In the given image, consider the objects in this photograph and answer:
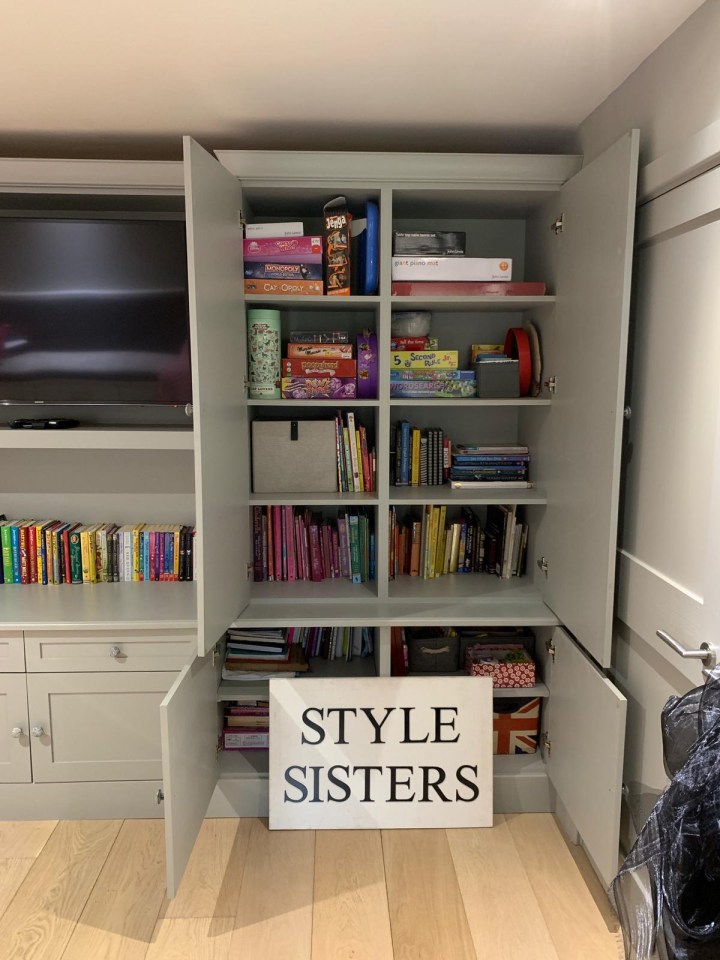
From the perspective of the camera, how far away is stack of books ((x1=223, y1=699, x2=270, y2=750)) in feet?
8.50

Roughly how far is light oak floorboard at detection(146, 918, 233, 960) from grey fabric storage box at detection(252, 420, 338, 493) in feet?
4.31

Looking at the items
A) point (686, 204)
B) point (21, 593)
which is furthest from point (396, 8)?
point (21, 593)

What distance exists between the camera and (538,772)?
2516mm

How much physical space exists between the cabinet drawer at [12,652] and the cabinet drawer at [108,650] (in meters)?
0.02

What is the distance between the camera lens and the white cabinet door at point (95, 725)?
243 centimetres

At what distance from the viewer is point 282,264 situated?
2.39m

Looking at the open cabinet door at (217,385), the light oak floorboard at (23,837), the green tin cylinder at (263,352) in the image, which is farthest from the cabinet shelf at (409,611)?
the light oak floorboard at (23,837)

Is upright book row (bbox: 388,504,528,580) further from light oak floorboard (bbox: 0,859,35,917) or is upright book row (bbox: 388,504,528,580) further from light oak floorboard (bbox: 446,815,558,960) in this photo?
light oak floorboard (bbox: 0,859,35,917)

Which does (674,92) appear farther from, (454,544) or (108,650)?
(108,650)

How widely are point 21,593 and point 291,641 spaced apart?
0.97 metres

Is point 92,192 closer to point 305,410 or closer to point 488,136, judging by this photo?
point 305,410

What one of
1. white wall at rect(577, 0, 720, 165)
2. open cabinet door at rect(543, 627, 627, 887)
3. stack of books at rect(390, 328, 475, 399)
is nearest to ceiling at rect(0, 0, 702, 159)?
white wall at rect(577, 0, 720, 165)

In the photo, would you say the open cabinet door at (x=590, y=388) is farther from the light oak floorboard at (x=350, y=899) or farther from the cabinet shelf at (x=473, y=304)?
the light oak floorboard at (x=350, y=899)

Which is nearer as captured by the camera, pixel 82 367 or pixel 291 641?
pixel 82 367
